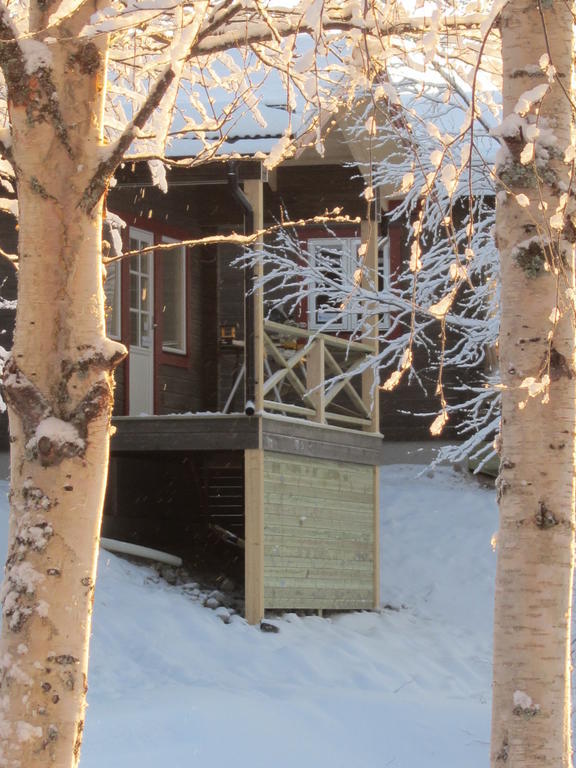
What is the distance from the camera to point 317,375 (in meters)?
14.0

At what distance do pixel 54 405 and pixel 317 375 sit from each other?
9801 millimetres

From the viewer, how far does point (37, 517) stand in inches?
163

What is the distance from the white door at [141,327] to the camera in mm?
14773

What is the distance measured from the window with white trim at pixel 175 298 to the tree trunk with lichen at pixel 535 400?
11.7m

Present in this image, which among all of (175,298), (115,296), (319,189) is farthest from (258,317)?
(319,189)

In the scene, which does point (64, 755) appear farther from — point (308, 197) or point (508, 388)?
point (308, 197)

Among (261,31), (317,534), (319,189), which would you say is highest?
(319,189)

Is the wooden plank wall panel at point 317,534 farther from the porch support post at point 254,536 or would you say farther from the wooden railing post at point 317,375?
the wooden railing post at point 317,375

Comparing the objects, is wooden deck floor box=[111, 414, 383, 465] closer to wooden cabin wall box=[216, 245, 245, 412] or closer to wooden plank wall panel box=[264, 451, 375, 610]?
wooden plank wall panel box=[264, 451, 375, 610]

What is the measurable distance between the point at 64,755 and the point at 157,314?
11.5 m

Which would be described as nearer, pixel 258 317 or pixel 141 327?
pixel 258 317

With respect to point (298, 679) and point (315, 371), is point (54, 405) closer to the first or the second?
point (298, 679)

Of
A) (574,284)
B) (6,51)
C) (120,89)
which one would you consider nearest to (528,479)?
(574,284)

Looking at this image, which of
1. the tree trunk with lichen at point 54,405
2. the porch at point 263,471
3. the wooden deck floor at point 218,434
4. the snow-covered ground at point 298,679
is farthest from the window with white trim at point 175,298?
the tree trunk with lichen at point 54,405
